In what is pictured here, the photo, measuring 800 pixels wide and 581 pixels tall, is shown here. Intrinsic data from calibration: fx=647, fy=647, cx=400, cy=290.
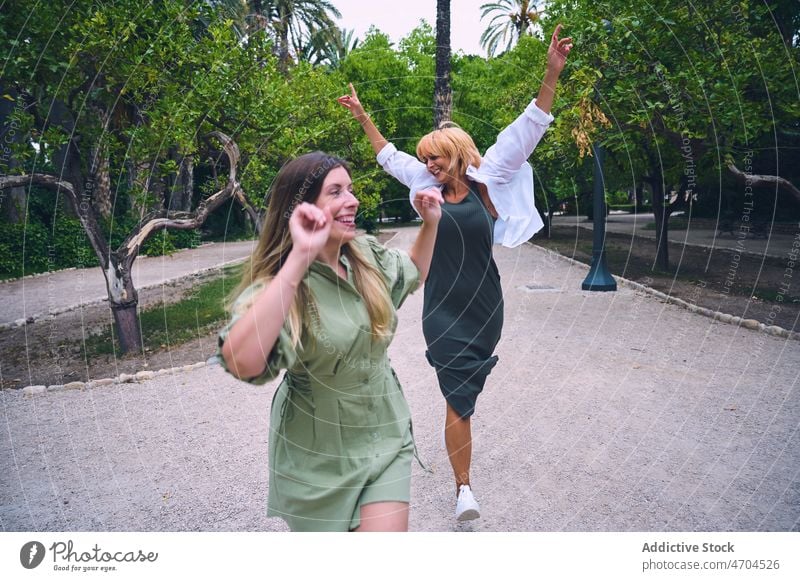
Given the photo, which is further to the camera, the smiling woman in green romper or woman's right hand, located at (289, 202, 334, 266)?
the smiling woman in green romper

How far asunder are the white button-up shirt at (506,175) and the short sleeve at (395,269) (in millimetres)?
718

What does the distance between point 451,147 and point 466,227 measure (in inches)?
18.2

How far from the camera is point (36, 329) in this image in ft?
36.5

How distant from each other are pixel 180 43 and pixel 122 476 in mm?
5114

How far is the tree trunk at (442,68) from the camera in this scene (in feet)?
10.7

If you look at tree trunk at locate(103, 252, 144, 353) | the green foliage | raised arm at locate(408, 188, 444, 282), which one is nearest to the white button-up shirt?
raised arm at locate(408, 188, 444, 282)

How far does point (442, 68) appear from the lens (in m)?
3.37

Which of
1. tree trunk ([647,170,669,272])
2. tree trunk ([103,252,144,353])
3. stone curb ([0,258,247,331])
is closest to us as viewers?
tree trunk ([103,252,144,353])

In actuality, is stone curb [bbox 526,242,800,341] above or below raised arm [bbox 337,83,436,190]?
below

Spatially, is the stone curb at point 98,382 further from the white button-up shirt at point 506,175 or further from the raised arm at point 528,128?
the raised arm at point 528,128

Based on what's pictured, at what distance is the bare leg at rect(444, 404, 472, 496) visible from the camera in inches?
145

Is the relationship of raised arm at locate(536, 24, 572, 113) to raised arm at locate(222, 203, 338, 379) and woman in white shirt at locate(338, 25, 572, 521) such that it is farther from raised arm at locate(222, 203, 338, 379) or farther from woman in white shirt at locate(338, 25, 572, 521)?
raised arm at locate(222, 203, 338, 379)

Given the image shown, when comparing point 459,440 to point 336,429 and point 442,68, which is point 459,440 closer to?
point 336,429

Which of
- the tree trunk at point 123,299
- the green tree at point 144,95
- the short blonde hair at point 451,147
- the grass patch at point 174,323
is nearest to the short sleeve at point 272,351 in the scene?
the short blonde hair at point 451,147
